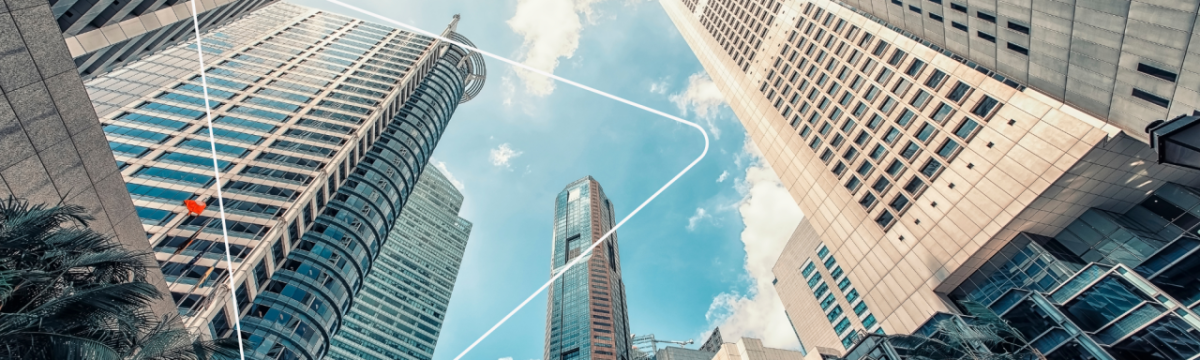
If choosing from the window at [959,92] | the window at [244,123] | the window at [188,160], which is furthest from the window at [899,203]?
the window at [244,123]

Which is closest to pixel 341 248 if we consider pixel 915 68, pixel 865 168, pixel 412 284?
pixel 865 168

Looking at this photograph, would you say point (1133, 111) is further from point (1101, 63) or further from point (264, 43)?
point (264, 43)

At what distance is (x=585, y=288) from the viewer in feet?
458

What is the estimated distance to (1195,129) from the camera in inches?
335

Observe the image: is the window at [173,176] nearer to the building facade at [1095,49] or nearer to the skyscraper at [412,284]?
the skyscraper at [412,284]

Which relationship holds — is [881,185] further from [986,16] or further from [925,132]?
[986,16]

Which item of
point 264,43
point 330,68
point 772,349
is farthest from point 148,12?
point 772,349

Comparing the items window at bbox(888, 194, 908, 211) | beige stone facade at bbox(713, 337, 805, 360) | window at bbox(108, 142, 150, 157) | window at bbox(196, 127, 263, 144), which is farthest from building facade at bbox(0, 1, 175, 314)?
beige stone facade at bbox(713, 337, 805, 360)

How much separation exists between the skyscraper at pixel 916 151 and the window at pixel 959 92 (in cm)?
7

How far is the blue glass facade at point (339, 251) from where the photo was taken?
42.0 metres

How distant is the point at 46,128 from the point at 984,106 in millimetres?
43786

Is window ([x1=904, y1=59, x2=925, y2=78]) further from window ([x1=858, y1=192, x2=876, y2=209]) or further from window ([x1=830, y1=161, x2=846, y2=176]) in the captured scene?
window ([x1=858, y1=192, x2=876, y2=209])

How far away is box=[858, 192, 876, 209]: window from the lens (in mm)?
36203

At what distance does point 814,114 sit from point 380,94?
57287 millimetres
